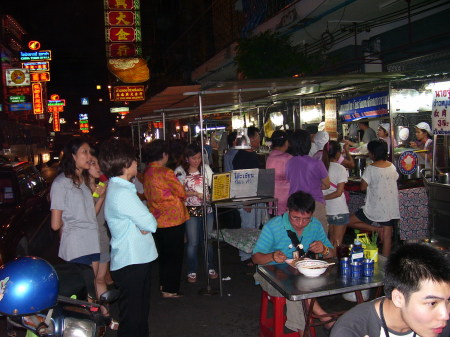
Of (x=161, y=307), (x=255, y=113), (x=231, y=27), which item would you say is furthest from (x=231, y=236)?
(x=231, y=27)

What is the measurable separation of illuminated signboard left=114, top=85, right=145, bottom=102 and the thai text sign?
869 inches

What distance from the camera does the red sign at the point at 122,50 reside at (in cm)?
2159

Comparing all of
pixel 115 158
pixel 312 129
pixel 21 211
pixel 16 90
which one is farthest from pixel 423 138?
pixel 16 90

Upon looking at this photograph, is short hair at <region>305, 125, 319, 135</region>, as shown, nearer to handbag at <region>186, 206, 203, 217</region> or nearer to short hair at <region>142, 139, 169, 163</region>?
handbag at <region>186, 206, 203, 217</region>

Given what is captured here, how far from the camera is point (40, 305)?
8.86 ft

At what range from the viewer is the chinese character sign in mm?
6305

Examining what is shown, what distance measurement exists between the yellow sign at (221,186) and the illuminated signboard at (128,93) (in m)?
25.0

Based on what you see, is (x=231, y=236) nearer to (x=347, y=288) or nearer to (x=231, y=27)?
(x=347, y=288)

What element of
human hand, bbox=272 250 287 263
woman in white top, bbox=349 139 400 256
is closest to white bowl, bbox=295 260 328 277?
human hand, bbox=272 250 287 263

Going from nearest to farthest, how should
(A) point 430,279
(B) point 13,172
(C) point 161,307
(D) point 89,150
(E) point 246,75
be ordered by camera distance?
(A) point 430,279 < (D) point 89,150 < (C) point 161,307 < (B) point 13,172 < (E) point 246,75

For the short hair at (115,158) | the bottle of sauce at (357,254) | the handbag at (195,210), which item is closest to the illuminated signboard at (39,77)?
the handbag at (195,210)

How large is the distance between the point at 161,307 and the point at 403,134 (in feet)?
20.3

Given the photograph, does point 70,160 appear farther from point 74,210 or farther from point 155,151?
point 155,151

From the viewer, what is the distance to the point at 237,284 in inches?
257
